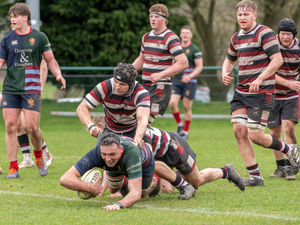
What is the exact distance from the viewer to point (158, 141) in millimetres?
7258

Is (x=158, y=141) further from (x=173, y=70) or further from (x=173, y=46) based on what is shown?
(x=173, y=46)

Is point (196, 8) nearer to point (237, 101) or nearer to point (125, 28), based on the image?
point (125, 28)

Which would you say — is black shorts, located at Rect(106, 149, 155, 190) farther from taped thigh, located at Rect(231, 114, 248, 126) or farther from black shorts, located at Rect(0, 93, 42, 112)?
black shorts, located at Rect(0, 93, 42, 112)

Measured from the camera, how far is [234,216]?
19.7 ft

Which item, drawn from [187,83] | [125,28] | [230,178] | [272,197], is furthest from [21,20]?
[125,28]

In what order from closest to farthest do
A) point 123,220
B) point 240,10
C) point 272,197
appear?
point 123,220 < point 272,197 < point 240,10

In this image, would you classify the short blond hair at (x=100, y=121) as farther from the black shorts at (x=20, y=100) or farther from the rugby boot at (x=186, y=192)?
the rugby boot at (x=186, y=192)

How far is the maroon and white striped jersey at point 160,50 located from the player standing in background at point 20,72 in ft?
5.37

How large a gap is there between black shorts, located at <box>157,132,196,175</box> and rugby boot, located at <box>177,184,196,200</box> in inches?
7.2

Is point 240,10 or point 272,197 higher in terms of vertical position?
point 240,10

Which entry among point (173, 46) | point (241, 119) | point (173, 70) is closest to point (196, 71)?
point (173, 46)

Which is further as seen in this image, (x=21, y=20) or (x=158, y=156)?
(x=21, y=20)

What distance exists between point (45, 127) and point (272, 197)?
13.1 m

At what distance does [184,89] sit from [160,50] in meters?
5.35
